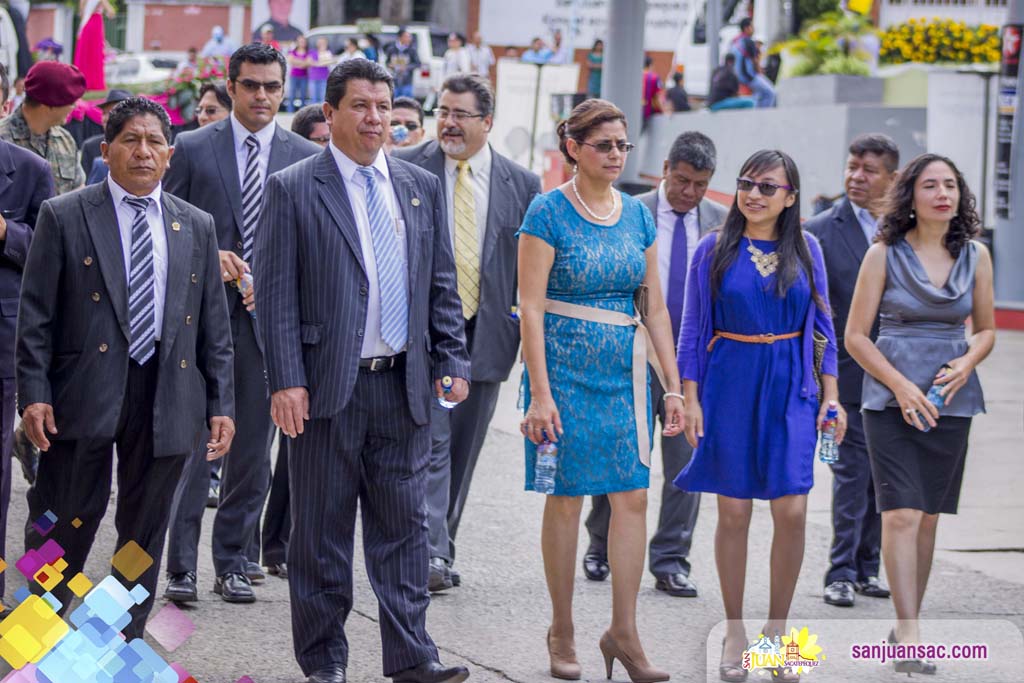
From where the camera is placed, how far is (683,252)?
7711mm

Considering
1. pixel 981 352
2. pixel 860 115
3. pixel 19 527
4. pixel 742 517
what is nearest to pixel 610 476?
pixel 742 517

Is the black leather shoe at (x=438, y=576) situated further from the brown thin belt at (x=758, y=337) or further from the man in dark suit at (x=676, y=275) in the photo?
the brown thin belt at (x=758, y=337)

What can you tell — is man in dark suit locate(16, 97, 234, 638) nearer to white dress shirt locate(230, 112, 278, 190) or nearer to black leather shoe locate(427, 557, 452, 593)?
white dress shirt locate(230, 112, 278, 190)

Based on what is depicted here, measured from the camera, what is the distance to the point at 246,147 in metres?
7.22

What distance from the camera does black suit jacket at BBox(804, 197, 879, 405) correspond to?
786 cm

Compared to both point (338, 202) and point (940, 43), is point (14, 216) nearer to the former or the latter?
point (338, 202)

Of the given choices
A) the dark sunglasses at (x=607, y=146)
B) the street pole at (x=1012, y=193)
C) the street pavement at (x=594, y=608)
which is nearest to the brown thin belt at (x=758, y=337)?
the dark sunglasses at (x=607, y=146)

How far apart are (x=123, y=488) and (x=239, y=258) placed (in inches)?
65.3

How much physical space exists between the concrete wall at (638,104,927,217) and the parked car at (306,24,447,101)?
1027 cm

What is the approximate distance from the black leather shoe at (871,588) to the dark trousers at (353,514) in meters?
2.88

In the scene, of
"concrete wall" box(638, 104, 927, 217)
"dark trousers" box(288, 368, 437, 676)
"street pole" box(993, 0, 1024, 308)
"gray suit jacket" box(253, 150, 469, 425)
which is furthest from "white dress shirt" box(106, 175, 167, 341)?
"concrete wall" box(638, 104, 927, 217)

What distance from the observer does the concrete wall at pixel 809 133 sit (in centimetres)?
2019

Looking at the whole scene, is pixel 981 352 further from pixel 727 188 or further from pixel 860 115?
pixel 727 188

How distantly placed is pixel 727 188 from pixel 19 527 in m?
16.6
